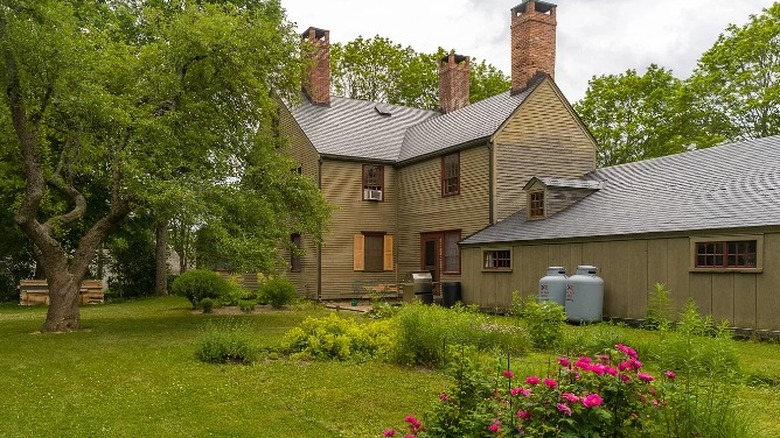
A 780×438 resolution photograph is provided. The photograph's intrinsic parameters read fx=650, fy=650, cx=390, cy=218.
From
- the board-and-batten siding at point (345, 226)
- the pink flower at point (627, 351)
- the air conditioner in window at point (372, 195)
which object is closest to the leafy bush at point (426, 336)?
the pink flower at point (627, 351)

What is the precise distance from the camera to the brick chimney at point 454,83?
99.8 ft

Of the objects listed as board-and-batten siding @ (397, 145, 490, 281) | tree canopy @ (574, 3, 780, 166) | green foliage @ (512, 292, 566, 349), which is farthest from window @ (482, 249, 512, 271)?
tree canopy @ (574, 3, 780, 166)

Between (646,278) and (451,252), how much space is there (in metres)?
9.36

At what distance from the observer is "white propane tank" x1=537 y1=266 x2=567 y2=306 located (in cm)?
1678

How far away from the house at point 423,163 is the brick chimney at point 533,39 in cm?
4

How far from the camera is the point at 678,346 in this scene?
323 inches

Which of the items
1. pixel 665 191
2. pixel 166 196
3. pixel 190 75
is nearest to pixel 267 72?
pixel 190 75

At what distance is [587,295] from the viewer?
53.3 ft

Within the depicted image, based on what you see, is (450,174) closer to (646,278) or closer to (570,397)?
(646,278)

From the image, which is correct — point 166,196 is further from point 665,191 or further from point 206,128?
point 665,191

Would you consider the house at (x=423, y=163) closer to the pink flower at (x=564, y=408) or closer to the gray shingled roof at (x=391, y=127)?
the gray shingled roof at (x=391, y=127)

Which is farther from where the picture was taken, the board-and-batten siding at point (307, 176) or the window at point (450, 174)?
the board-and-batten siding at point (307, 176)

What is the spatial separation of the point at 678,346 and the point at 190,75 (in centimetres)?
1233

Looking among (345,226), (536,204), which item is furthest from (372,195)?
(536,204)
